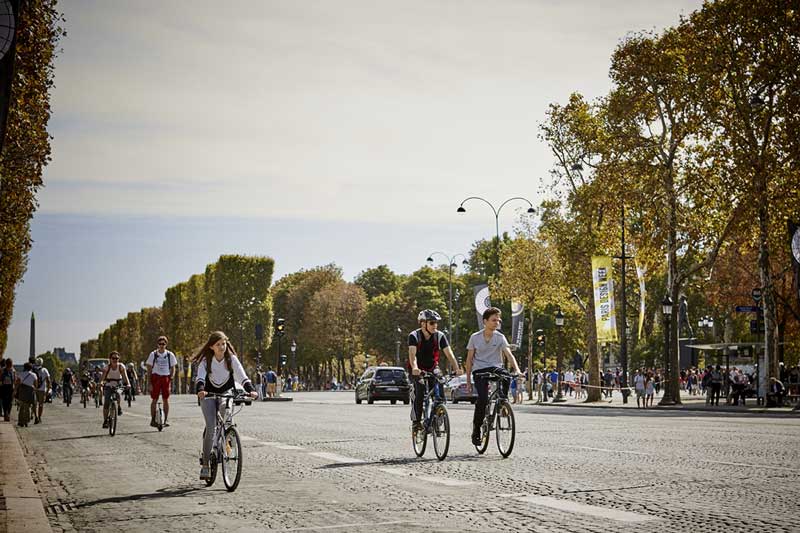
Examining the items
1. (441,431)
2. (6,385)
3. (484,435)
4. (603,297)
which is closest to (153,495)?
(441,431)

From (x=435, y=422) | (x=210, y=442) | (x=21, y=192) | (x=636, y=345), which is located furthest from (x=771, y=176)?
(x=636, y=345)

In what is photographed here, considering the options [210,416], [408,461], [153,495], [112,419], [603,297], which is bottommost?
[153,495]

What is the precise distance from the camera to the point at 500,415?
1493 cm

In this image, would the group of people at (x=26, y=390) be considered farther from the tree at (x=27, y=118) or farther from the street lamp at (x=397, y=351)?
the street lamp at (x=397, y=351)

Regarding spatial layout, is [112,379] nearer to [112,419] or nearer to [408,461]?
[112,419]

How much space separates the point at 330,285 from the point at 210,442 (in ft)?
358

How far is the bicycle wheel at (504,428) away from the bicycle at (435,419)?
0.68m

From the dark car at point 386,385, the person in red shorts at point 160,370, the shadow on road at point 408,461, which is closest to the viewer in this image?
the shadow on road at point 408,461

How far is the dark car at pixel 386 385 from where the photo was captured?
165 ft

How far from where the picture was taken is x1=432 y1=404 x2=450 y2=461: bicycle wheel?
14.6 meters

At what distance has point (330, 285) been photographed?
120875mm

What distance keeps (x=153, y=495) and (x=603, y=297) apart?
38.2 meters

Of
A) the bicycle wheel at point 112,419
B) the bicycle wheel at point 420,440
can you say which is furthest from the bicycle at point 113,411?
the bicycle wheel at point 420,440

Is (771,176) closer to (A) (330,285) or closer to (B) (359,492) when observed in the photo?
(B) (359,492)
